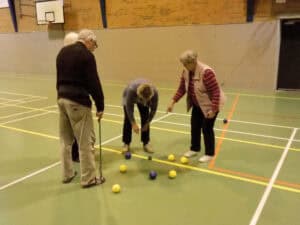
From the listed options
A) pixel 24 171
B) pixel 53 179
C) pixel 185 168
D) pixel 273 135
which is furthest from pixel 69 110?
pixel 273 135

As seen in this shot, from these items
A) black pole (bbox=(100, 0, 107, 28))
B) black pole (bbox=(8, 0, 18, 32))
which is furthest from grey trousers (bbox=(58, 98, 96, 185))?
black pole (bbox=(8, 0, 18, 32))

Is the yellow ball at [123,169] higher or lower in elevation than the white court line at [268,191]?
higher

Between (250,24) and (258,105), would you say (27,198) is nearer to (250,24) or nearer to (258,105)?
(258,105)

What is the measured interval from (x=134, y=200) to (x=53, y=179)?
1.05 m

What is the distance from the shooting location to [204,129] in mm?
3775

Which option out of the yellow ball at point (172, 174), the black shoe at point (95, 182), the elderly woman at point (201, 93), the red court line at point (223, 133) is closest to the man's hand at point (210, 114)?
the elderly woman at point (201, 93)

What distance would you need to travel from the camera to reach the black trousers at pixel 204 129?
147 inches

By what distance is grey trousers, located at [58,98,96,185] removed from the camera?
9.85 feet

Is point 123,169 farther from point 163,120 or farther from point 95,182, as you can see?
point 163,120

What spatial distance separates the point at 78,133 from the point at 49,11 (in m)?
11.2

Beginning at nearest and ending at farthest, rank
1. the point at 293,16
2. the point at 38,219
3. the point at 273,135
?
the point at 38,219, the point at 273,135, the point at 293,16

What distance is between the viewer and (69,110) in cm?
299

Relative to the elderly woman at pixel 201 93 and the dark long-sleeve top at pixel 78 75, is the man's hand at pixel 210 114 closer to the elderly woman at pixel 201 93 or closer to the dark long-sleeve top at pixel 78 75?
the elderly woman at pixel 201 93

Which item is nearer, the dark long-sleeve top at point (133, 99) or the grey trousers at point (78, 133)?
the grey trousers at point (78, 133)
